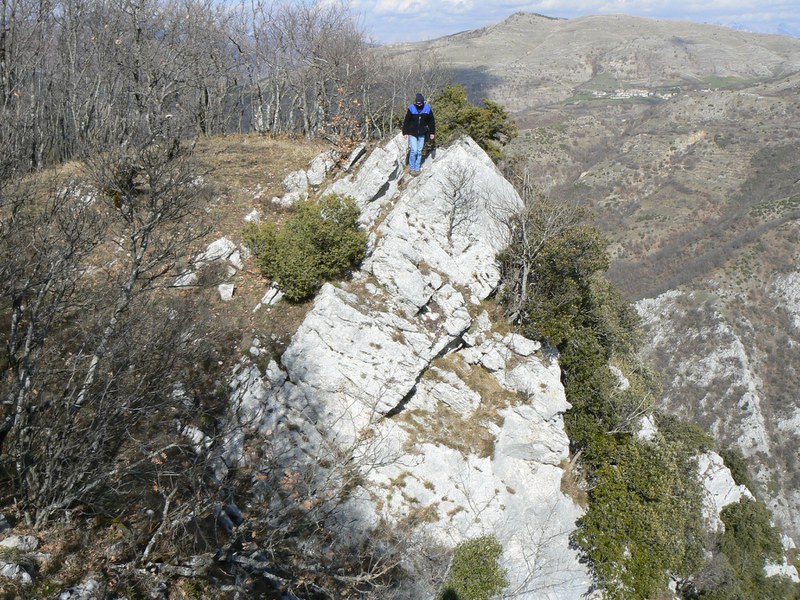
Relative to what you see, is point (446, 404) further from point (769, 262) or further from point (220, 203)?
point (769, 262)

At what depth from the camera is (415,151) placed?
17.8 metres

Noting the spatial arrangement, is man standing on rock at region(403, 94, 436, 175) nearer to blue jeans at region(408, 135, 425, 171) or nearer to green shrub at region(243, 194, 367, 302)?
blue jeans at region(408, 135, 425, 171)

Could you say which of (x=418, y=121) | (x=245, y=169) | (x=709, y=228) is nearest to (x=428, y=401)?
(x=418, y=121)

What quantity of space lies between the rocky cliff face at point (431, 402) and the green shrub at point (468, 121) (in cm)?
338

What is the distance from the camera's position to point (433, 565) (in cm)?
1259

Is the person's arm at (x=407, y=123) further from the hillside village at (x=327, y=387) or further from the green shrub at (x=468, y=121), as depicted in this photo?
the green shrub at (x=468, y=121)

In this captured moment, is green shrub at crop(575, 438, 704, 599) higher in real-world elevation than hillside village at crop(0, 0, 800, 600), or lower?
lower

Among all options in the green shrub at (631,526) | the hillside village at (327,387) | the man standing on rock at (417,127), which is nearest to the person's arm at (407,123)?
the man standing on rock at (417,127)

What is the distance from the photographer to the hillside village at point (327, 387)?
28.2 feet

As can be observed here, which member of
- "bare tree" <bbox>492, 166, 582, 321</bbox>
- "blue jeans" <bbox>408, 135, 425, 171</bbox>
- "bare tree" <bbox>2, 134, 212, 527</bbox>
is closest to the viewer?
"bare tree" <bbox>2, 134, 212, 527</bbox>

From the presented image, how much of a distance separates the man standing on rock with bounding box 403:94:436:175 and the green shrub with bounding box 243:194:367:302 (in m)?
3.60

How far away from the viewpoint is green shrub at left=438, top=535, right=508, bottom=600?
1245 cm

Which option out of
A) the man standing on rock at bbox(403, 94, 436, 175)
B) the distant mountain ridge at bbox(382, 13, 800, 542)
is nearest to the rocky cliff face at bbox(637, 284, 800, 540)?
the distant mountain ridge at bbox(382, 13, 800, 542)

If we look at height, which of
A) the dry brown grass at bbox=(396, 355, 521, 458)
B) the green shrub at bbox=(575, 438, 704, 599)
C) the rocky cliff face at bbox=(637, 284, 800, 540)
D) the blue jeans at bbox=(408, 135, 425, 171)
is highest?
the blue jeans at bbox=(408, 135, 425, 171)
